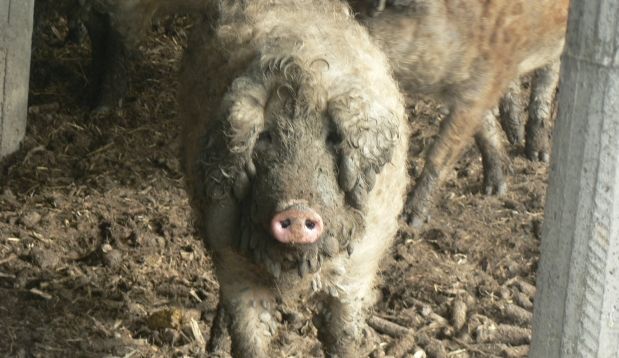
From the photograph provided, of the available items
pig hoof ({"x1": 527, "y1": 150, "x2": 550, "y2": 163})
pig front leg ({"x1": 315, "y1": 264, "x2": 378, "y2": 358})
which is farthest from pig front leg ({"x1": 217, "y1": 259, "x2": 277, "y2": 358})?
pig hoof ({"x1": 527, "y1": 150, "x2": 550, "y2": 163})

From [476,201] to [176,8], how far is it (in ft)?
6.24

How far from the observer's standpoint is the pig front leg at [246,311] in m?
4.37

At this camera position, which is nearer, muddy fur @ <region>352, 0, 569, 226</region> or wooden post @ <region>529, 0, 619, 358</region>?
wooden post @ <region>529, 0, 619, 358</region>

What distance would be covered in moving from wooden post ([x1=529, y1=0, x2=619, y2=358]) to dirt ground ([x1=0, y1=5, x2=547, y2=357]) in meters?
2.10

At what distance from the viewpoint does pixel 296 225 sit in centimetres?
371

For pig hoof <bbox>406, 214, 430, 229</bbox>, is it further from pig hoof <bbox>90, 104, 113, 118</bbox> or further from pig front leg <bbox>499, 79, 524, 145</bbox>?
pig hoof <bbox>90, 104, 113, 118</bbox>

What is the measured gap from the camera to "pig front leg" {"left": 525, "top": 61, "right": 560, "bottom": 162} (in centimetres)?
714

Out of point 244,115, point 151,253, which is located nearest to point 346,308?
point 244,115

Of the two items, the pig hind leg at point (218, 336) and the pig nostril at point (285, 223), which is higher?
the pig nostril at point (285, 223)

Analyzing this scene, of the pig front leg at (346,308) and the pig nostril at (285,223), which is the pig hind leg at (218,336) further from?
the pig nostril at (285,223)

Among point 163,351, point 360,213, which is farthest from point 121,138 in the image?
point 360,213

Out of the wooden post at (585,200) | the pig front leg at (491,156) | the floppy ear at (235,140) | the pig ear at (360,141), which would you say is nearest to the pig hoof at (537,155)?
the pig front leg at (491,156)

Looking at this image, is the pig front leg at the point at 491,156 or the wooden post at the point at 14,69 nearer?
the wooden post at the point at 14,69

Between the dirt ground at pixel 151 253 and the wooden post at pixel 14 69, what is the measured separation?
13 cm
